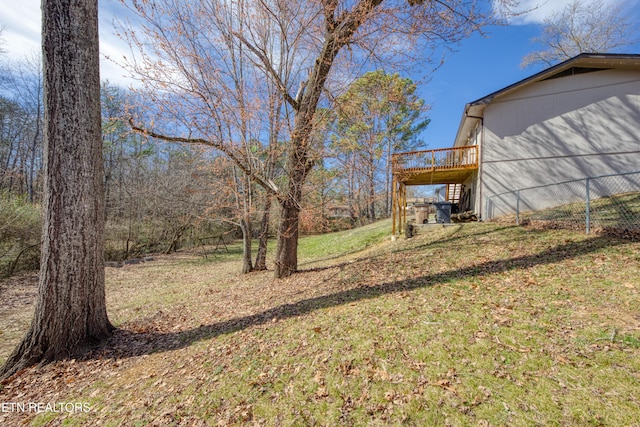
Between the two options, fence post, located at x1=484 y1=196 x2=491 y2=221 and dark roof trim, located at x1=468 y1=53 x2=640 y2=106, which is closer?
dark roof trim, located at x1=468 y1=53 x2=640 y2=106

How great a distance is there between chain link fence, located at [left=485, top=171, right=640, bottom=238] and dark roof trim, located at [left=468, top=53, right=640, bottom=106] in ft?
12.3

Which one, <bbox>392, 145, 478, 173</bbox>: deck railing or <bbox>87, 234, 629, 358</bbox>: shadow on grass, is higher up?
<bbox>392, 145, 478, 173</bbox>: deck railing

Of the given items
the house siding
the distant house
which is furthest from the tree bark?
the house siding

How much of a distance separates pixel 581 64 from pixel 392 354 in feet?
42.7

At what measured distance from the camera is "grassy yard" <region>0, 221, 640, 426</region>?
81.3 inches

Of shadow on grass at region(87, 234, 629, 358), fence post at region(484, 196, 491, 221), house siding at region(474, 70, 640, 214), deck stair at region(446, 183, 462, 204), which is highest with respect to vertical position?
house siding at region(474, 70, 640, 214)

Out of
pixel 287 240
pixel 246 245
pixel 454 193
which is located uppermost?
pixel 454 193

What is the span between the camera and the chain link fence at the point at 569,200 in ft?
26.2

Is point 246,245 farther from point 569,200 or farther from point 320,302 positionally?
point 569,200

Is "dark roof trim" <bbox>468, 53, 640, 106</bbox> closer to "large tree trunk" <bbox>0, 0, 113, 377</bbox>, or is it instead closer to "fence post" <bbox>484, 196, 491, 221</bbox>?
"fence post" <bbox>484, 196, 491, 221</bbox>

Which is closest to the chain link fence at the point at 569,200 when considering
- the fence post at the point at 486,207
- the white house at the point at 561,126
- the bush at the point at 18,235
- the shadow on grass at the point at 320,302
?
the fence post at the point at 486,207

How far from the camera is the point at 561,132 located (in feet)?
32.6

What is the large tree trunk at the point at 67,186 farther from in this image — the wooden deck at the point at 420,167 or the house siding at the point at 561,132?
the house siding at the point at 561,132

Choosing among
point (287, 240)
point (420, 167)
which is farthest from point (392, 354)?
point (420, 167)
